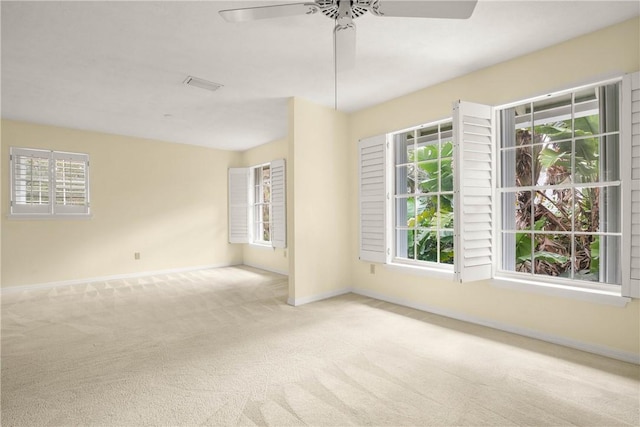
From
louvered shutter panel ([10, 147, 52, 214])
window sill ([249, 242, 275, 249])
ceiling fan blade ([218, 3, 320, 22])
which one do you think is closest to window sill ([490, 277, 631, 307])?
ceiling fan blade ([218, 3, 320, 22])

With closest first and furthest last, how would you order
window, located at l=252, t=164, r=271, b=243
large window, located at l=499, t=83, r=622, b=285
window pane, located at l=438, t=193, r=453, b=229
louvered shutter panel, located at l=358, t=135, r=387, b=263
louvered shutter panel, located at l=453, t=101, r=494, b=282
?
large window, located at l=499, t=83, r=622, b=285, louvered shutter panel, located at l=453, t=101, r=494, b=282, louvered shutter panel, located at l=358, t=135, r=387, b=263, window pane, located at l=438, t=193, r=453, b=229, window, located at l=252, t=164, r=271, b=243

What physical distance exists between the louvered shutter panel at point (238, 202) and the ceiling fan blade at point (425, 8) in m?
5.55

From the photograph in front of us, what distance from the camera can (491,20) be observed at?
2.40m

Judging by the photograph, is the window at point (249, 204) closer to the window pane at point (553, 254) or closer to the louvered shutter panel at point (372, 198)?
the louvered shutter panel at point (372, 198)

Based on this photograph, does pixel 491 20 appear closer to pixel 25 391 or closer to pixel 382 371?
pixel 382 371

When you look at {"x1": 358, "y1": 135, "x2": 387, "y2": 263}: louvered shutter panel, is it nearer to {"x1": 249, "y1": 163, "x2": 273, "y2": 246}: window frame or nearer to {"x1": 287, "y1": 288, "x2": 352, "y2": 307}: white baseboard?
{"x1": 287, "y1": 288, "x2": 352, "y2": 307}: white baseboard

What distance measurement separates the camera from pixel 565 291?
271 centimetres

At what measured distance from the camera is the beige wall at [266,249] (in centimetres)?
604

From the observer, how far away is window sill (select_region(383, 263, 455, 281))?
3529mm

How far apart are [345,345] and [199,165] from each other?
5.11m

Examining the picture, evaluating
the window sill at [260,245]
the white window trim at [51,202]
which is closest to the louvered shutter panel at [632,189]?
the window sill at [260,245]

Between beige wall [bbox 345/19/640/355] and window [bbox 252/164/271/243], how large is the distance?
10.8 feet

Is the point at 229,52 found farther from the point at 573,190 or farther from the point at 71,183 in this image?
the point at 71,183

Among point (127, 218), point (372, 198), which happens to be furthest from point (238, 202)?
point (372, 198)
